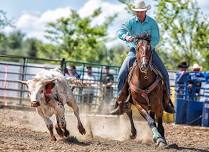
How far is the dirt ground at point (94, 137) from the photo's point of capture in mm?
8547

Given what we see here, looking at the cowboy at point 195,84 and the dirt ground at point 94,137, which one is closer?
the dirt ground at point 94,137

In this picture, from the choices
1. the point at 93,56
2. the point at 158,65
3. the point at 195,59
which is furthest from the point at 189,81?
the point at 93,56

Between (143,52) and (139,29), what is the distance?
1.06 m

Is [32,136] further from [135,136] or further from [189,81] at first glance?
[189,81]

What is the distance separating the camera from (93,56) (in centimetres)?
4103

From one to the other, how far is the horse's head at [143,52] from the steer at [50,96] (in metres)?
1.43

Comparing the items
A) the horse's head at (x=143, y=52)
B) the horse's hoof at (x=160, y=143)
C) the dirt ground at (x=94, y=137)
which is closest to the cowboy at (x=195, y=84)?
the dirt ground at (x=94, y=137)

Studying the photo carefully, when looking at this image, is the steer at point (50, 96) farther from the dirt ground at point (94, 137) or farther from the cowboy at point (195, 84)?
the cowboy at point (195, 84)

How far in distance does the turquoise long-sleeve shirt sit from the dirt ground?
1.78m

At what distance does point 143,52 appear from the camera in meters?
9.01

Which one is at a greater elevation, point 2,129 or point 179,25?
point 179,25

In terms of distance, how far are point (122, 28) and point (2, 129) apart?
3.03 m

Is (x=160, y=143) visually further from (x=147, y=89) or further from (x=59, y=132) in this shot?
(x=59, y=132)

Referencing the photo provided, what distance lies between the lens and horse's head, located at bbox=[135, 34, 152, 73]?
9.00 metres
